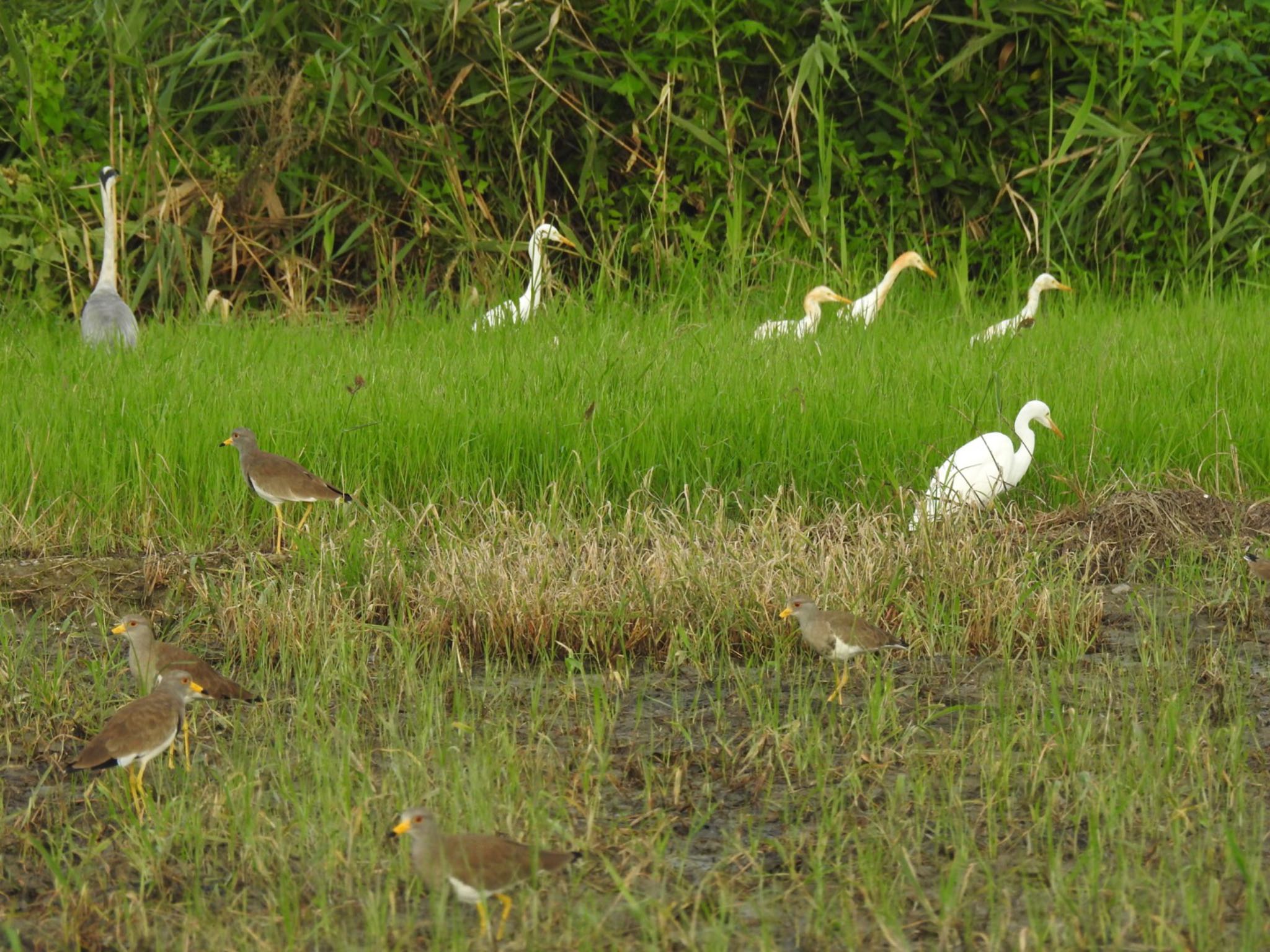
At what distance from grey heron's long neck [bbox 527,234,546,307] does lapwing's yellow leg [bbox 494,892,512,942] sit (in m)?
5.71

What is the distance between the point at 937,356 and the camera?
745 centimetres

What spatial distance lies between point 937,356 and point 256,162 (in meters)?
4.59

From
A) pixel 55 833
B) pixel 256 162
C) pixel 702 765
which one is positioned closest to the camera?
pixel 55 833

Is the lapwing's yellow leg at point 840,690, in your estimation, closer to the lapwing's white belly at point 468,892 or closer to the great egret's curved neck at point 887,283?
the lapwing's white belly at point 468,892

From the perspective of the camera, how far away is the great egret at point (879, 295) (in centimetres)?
881

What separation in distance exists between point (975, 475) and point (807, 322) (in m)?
2.79

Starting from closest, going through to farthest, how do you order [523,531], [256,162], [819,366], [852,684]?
[852,684], [523,531], [819,366], [256,162]

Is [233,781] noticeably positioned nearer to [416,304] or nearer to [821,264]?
[416,304]

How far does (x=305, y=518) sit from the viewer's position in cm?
567

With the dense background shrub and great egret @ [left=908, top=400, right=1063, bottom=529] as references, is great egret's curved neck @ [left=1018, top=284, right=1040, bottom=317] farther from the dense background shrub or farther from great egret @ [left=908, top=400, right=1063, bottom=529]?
great egret @ [left=908, top=400, right=1063, bottom=529]

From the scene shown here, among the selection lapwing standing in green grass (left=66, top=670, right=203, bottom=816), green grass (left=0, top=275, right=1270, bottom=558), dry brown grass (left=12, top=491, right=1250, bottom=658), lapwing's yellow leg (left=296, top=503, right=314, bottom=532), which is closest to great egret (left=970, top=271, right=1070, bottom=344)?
green grass (left=0, top=275, right=1270, bottom=558)

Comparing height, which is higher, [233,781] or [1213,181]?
[1213,181]

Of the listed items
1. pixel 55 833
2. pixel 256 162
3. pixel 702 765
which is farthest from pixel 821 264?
pixel 55 833

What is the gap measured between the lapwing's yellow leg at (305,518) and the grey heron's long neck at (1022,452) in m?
2.42
